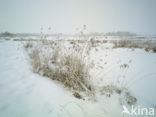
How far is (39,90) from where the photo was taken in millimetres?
1674

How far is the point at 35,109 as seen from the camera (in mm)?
1282

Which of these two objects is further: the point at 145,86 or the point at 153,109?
the point at 145,86

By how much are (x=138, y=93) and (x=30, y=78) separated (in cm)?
224

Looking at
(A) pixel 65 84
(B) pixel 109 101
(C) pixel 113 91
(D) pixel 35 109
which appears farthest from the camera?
(A) pixel 65 84

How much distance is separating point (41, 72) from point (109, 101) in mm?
1686

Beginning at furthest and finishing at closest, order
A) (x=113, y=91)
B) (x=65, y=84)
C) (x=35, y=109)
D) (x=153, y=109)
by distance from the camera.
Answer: (x=65, y=84) → (x=113, y=91) → (x=153, y=109) → (x=35, y=109)

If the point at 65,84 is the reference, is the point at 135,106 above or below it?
below

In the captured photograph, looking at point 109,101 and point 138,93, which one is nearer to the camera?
point 109,101

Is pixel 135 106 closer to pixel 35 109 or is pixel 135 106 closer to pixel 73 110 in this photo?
pixel 73 110

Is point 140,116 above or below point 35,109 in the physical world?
below

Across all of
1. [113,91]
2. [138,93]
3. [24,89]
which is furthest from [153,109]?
[24,89]

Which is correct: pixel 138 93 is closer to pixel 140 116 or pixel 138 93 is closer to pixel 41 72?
pixel 140 116

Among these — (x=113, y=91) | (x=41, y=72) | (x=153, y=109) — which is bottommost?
(x=153, y=109)

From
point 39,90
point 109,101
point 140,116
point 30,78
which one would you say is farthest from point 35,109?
point 140,116
